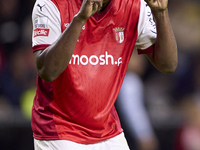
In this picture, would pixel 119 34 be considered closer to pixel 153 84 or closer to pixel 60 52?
pixel 60 52

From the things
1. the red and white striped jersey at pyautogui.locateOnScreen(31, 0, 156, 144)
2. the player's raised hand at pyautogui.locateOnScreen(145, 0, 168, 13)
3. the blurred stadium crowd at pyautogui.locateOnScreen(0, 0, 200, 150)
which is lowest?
the blurred stadium crowd at pyautogui.locateOnScreen(0, 0, 200, 150)

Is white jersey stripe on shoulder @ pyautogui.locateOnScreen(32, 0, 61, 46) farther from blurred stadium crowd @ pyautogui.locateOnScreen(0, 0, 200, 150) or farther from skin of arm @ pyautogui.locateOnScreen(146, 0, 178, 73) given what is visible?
Answer: blurred stadium crowd @ pyautogui.locateOnScreen(0, 0, 200, 150)

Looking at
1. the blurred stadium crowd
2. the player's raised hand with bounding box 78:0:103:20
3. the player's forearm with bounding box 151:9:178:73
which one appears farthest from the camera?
the blurred stadium crowd

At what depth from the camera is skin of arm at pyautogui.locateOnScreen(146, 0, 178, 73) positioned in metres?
2.34

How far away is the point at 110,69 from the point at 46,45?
17.1 inches

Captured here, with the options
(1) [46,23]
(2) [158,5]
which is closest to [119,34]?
(2) [158,5]

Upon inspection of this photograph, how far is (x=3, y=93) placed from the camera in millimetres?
5484

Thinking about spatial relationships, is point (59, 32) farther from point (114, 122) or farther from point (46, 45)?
point (114, 122)

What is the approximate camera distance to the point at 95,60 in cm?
243

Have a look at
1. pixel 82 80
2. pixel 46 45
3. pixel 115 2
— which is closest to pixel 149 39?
pixel 115 2

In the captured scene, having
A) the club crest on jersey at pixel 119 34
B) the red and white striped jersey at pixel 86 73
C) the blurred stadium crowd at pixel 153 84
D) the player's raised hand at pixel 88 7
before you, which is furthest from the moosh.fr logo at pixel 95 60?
the blurred stadium crowd at pixel 153 84

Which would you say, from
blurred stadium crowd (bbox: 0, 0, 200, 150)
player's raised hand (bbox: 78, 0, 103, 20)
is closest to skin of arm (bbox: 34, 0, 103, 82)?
player's raised hand (bbox: 78, 0, 103, 20)

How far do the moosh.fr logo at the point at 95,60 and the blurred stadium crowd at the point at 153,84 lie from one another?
265 centimetres

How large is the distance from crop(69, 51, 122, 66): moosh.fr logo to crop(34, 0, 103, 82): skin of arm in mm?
222
